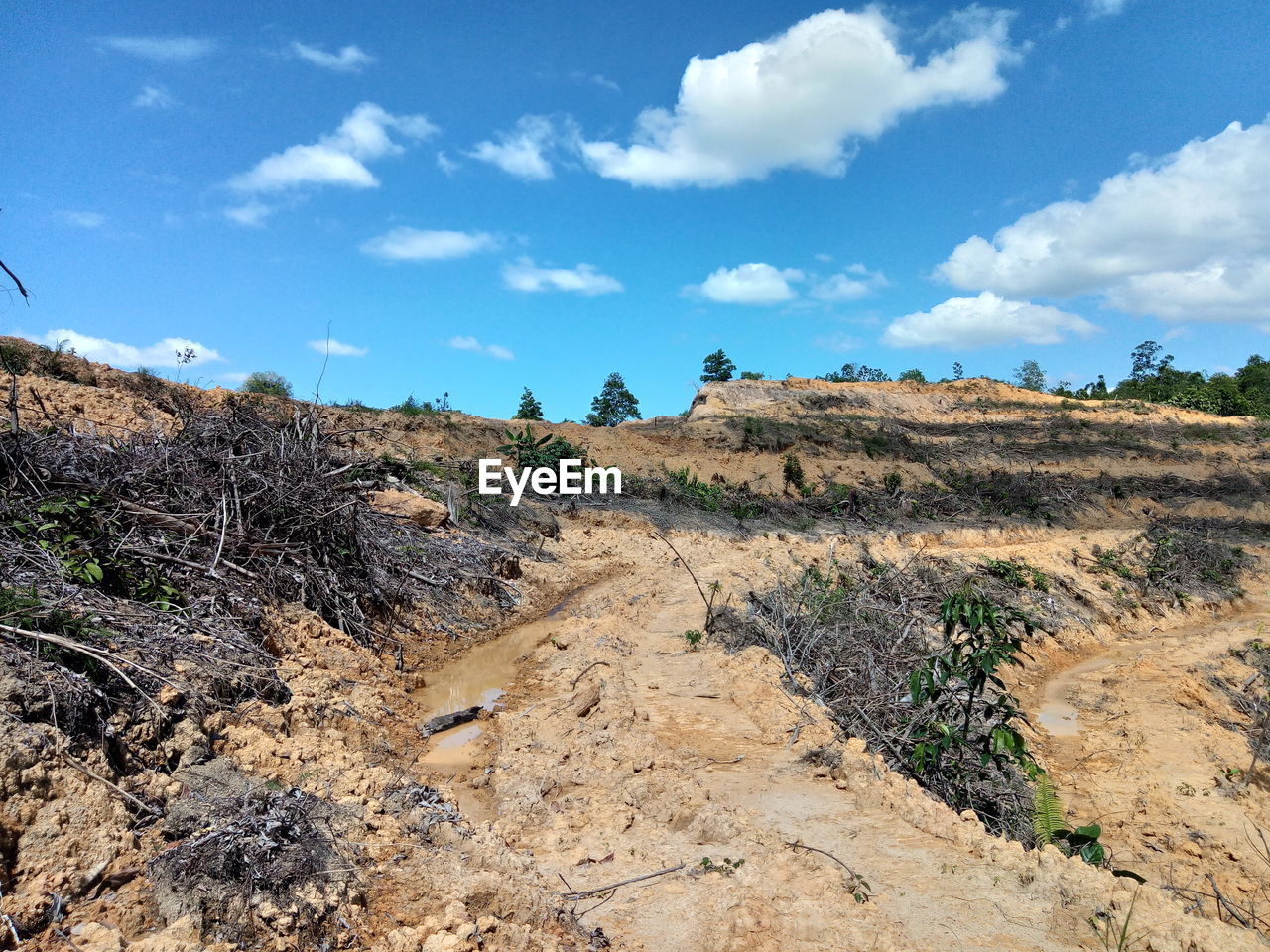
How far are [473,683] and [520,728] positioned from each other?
1561 millimetres

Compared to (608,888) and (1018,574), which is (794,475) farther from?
(608,888)

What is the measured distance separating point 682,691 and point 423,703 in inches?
92.3

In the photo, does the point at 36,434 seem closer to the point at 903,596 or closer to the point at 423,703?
the point at 423,703

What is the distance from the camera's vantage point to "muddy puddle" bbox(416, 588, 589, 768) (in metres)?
5.50

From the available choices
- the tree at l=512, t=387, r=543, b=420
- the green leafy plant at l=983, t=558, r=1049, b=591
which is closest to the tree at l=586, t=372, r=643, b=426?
the tree at l=512, t=387, r=543, b=420

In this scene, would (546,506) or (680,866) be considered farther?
(546,506)

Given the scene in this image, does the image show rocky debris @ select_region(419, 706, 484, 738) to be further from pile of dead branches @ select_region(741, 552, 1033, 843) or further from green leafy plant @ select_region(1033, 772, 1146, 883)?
green leafy plant @ select_region(1033, 772, 1146, 883)

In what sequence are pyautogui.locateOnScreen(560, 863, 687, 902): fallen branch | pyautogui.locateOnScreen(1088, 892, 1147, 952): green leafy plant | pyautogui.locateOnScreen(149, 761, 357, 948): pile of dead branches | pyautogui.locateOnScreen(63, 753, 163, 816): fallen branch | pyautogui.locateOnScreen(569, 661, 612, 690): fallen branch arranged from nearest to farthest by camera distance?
pyautogui.locateOnScreen(149, 761, 357, 948): pile of dead branches < pyautogui.locateOnScreen(1088, 892, 1147, 952): green leafy plant < pyautogui.locateOnScreen(63, 753, 163, 816): fallen branch < pyautogui.locateOnScreen(560, 863, 687, 902): fallen branch < pyautogui.locateOnScreen(569, 661, 612, 690): fallen branch

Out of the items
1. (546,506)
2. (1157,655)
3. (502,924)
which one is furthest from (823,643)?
(546,506)

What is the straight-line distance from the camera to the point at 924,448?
24219 millimetres

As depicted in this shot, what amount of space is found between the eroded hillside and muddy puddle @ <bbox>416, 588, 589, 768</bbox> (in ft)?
0.15

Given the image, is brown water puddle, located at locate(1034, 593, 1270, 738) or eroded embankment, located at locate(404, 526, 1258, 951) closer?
eroded embankment, located at locate(404, 526, 1258, 951)

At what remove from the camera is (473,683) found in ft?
23.0

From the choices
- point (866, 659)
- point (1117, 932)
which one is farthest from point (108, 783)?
point (866, 659)
